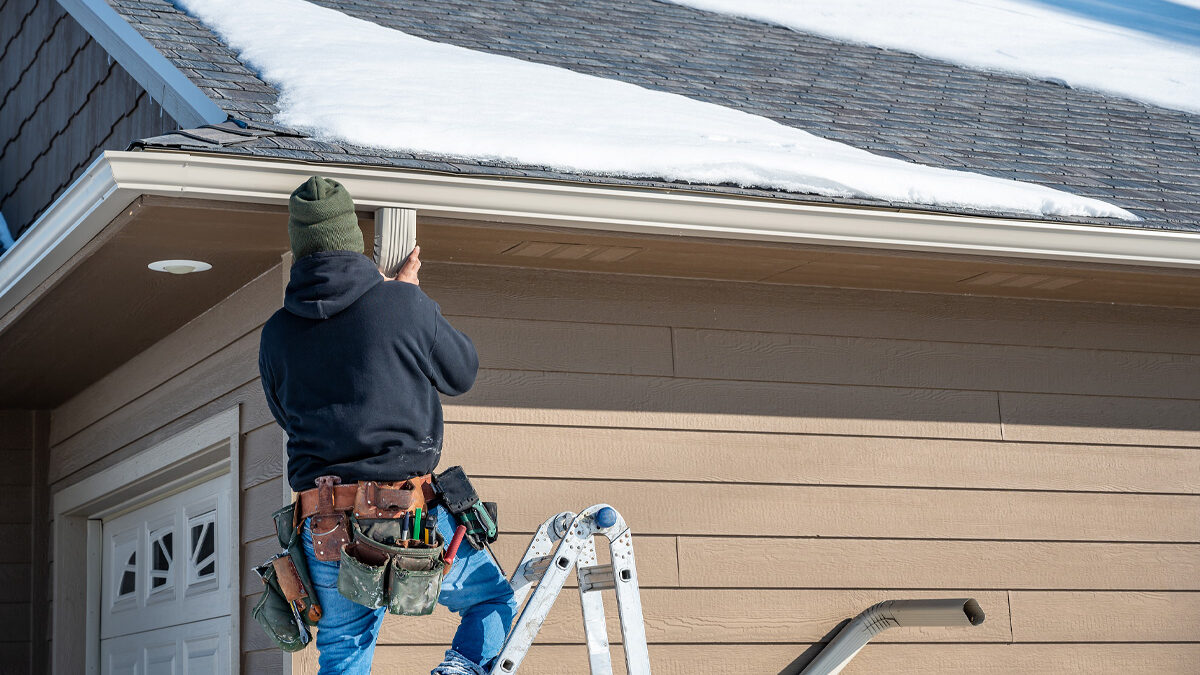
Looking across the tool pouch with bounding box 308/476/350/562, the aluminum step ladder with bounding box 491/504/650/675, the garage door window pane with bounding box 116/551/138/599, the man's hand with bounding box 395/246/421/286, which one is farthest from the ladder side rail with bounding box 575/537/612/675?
the garage door window pane with bounding box 116/551/138/599

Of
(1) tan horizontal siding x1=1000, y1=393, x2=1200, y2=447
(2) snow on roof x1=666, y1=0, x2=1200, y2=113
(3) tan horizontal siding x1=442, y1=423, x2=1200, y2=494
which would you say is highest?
(2) snow on roof x1=666, y1=0, x2=1200, y2=113

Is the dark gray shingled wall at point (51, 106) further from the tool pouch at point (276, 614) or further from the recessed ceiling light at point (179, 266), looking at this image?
the tool pouch at point (276, 614)

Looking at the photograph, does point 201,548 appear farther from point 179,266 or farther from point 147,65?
point 147,65

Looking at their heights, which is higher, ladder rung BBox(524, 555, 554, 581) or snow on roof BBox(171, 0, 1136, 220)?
snow on roof BBox(171, 0, 1136, 220)

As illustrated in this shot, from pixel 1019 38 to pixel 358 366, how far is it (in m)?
7.34

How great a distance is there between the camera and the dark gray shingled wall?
5.73 m

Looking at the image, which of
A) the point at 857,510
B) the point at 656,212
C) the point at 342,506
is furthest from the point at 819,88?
the point at 342,506

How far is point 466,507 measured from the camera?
129 inches

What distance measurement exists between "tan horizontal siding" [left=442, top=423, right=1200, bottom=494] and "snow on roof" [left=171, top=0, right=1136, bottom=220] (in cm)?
95

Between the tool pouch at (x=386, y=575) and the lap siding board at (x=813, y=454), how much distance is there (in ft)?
3.99

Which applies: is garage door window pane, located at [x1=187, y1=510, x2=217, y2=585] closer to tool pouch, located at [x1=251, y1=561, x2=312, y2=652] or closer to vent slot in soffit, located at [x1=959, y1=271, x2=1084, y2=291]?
tool pouch, located at [x1=251, y1=561, x2=312, y2=652]

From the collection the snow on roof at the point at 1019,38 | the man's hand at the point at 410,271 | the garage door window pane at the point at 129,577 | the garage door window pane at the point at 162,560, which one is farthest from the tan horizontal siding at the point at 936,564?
the snow on roof at the point at 1019,38

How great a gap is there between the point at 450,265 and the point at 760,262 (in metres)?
1.06

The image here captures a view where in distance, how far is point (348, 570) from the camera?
310 cm
